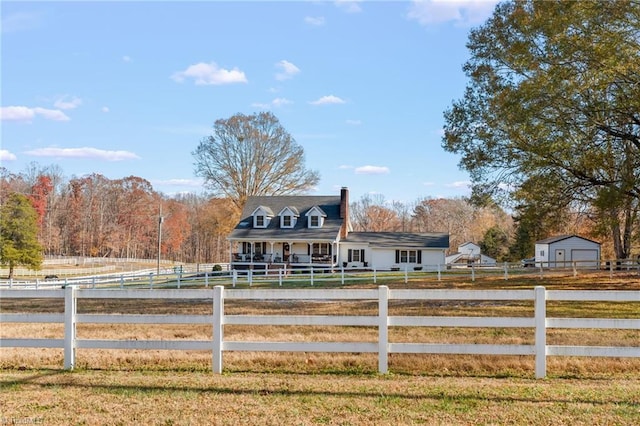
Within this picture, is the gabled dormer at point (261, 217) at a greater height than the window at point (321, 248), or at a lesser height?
greater

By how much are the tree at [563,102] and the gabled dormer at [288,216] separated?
76.4ft

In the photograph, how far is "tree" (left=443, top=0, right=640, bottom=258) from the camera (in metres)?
17.9

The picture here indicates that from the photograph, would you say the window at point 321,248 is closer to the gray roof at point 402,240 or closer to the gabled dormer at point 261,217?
the gray roof at point 402,240

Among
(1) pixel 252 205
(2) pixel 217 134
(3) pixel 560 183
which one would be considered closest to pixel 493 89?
(3) pixel 560 183

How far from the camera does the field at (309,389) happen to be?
224 inches

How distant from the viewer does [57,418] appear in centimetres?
567

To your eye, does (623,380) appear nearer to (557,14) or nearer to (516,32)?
(557,14)

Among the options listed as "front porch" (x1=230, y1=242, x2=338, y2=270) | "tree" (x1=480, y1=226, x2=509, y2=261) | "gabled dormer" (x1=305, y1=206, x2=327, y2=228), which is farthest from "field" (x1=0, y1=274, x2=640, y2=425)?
"tree" (x1=480, y1=226, x2=509, y2=261)

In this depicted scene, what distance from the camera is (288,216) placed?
155 feet

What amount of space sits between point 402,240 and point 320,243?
7082 mm

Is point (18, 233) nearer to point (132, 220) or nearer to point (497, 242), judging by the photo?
point (132, 220)

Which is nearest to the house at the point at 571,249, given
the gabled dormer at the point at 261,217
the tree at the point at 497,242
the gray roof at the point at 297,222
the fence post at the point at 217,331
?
the gray roof at the point at 297,222

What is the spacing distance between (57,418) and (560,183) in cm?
2157

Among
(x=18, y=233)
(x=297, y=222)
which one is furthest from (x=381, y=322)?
(x=18, y=233)
